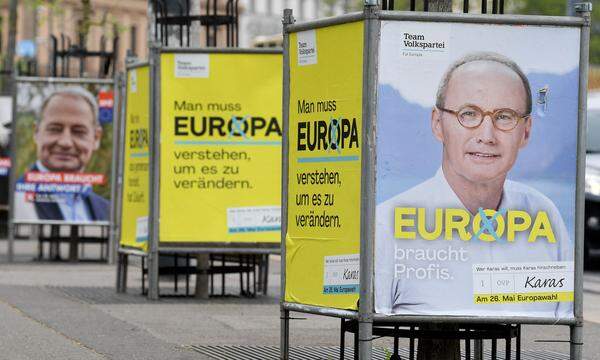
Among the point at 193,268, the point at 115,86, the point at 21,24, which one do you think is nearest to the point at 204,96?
the point at 193,268

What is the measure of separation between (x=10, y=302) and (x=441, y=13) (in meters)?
6.91

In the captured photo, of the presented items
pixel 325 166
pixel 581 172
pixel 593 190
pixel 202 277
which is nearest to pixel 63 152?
pixel 202 277

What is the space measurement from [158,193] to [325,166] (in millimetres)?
6170

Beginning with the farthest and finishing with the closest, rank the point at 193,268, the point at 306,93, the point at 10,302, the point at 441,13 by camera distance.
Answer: the point at 193,268 < the point at 10,302 < the point at 306,93 < the point at 441,13

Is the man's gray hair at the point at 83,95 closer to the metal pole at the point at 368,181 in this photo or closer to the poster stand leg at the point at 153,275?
the poster stand leg at the point at 153,275

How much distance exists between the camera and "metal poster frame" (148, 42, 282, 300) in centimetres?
1443

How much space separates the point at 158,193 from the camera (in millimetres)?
14555

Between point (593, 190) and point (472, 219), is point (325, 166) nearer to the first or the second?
point (472, 219)

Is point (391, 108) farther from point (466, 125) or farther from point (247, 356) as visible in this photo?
point (247, 356)

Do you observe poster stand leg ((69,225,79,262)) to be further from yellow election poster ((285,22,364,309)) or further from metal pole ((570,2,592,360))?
metal pole ((570,2,592,360))

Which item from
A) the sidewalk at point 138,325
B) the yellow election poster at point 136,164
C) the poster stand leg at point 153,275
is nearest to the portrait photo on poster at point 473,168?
the sidewalk at point 138,325

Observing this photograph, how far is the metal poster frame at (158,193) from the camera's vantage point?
14.4 metres

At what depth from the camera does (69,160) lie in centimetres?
1997

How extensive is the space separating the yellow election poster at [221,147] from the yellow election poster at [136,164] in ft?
1.08
